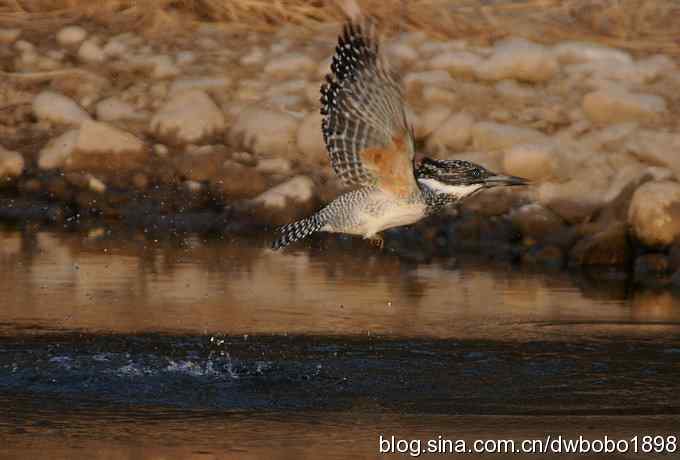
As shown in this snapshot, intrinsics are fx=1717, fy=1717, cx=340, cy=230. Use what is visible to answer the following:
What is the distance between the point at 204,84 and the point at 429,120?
6.95ft

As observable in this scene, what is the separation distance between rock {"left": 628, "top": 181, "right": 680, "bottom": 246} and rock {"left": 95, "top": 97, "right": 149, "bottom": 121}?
4.80m

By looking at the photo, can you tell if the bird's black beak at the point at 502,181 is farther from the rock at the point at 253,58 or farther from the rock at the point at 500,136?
the rock at the point at 253,58

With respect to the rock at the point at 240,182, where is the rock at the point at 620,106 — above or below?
above

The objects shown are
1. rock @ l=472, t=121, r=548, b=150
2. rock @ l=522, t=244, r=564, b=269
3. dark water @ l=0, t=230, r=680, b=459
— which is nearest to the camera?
dark water @ l=0, t=230, r=680, b=459

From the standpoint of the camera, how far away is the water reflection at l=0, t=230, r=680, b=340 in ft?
31.1

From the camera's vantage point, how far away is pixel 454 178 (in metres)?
8.65

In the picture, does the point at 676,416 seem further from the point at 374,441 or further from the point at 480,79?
the point at 480,79

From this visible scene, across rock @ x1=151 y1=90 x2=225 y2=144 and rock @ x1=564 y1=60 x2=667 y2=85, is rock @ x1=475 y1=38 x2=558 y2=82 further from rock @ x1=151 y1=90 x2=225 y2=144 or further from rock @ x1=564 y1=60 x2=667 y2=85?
rock @ x1=151 y1=90 x2=225 y2=144

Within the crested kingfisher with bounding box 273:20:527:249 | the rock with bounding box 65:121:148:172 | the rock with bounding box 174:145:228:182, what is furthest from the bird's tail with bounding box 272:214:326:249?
the rock with bounding box 65:121:148:172

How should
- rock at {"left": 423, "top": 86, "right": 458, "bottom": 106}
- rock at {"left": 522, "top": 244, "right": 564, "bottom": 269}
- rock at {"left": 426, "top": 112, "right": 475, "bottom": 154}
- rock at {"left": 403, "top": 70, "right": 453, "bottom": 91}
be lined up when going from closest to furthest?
rock at {"left": 522, "top": 244, "right": 564, "bottom": 269}
rock at {"left": 426, "top": 112, "right": 475, "bottom": 154}
rock at {"left": 423, "top": 86, "right": 458, "bottom": 106}
rock at {"left": 403, "top": 70, "right": 453, "bottom": 91}

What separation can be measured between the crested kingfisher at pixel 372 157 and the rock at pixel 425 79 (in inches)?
217

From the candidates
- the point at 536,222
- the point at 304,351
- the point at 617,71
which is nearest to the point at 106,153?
the point at 536,222

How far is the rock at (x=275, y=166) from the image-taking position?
13594 mm

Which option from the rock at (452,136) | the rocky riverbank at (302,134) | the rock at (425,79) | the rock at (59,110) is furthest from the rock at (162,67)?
the rock at (452,136)
